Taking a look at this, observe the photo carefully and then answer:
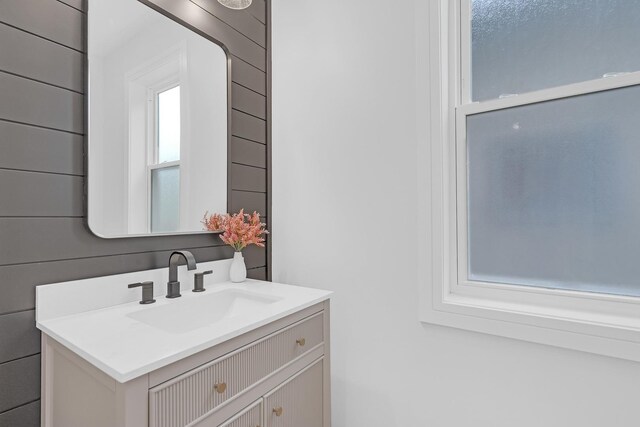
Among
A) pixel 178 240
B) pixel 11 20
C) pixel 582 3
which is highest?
pixel 582 3

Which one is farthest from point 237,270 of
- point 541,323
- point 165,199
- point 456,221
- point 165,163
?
point 541,323

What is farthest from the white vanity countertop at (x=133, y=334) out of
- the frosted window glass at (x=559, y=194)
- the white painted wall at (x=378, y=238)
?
the frosted window glass at (x=559, y=194)

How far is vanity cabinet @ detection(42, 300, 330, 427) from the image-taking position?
2.24ft

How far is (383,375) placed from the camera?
1.41m

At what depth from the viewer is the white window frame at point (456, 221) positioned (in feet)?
3.65

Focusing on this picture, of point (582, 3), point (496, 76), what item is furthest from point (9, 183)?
point (582, 3)

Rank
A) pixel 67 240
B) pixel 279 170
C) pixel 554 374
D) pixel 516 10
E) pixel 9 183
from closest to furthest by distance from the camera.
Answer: pixel 9 183 → pixel 67 240 → pixel 554 374 → pixel 516 10 → pixel 279 170

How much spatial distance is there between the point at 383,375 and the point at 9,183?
1.47m

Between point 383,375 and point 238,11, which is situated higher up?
point 238,11

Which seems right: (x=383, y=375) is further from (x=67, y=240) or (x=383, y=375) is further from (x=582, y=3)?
(x=582, y=3)

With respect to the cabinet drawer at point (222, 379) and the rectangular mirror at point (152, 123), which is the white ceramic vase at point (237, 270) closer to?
the rectangular mirror at point (152, 123)

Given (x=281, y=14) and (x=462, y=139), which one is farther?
A: (x=281, y=14)

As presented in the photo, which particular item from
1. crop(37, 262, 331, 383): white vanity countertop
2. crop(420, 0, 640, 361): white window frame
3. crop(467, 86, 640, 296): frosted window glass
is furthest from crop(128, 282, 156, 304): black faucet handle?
crop(467, 86, 640, 296): frosted window glass

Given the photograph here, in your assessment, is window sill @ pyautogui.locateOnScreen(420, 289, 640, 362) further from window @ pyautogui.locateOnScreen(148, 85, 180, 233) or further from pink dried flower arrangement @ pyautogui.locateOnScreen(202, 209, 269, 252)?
window @ pyautogui.locateOnScreen(148, 85, 180, 233)
